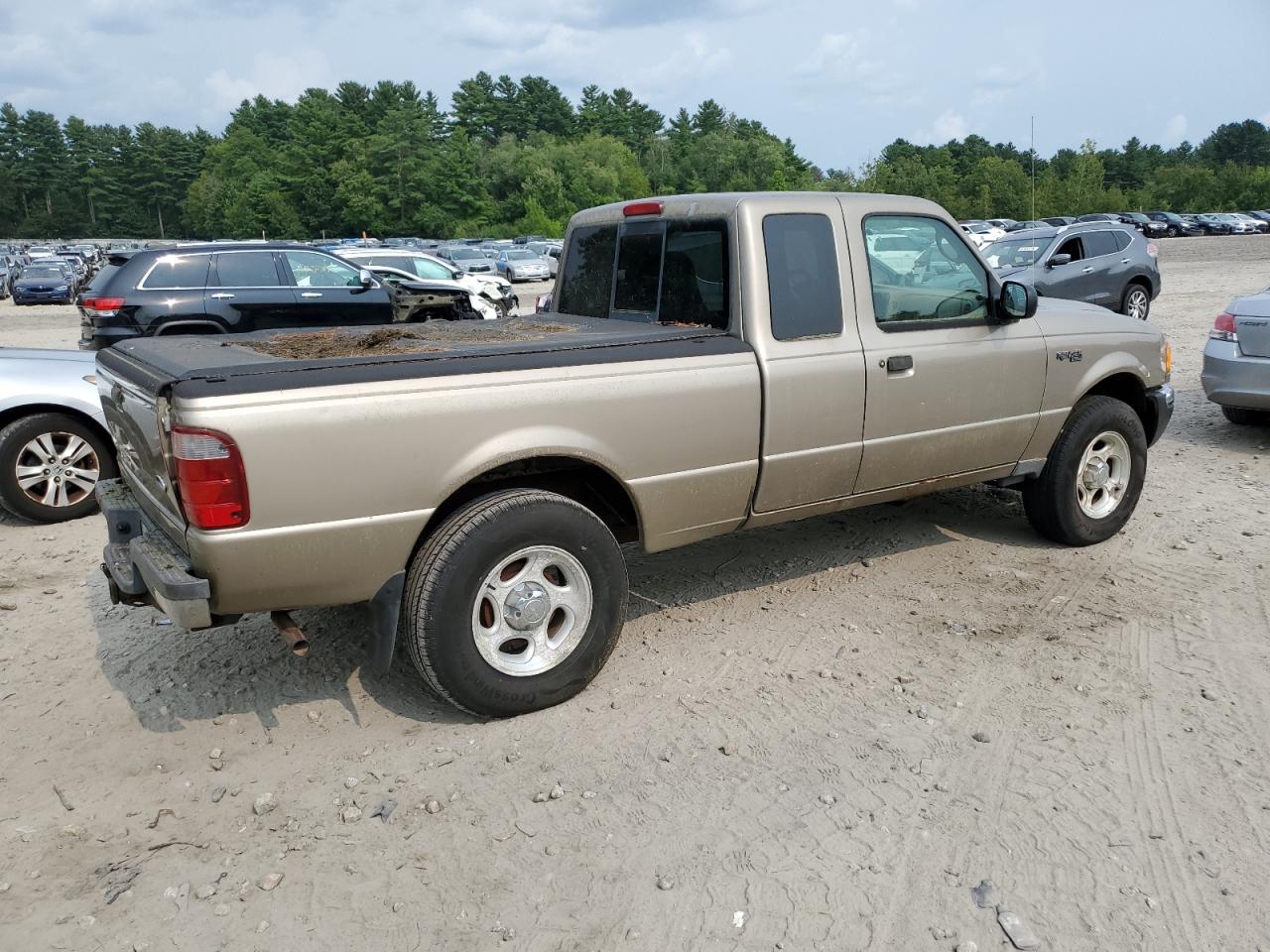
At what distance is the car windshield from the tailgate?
42.4 feet

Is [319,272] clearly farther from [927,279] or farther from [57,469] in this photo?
[927,279]

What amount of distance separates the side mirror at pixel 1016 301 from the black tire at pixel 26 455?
545 centimetres

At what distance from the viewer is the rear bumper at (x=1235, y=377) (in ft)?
26.7

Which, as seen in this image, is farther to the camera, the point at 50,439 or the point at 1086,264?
the point at 1086,264

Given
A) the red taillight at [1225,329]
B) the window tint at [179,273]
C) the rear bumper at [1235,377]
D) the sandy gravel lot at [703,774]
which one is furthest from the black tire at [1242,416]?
the window tint at [179,273]

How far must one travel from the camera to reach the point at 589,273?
5434 millimetres

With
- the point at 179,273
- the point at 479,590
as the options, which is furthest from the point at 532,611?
the point at 179,273

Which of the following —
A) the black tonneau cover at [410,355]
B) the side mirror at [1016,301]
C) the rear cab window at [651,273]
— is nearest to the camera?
the black tonneau cover at [410,355]

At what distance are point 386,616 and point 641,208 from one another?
2411 millimetres

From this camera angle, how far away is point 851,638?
185 inches

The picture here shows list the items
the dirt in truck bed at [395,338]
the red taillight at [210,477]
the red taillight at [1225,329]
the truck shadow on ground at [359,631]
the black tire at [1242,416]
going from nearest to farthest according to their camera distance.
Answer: the red taillight at [210,477], the dirt in truck bed at [395,338], the truck shadow on ground at [359,631], the red taillight at [1225,329], the black tire at [1242,416]

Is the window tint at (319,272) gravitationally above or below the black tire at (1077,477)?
above

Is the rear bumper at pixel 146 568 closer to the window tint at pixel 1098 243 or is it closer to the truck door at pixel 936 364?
the truck door at pixel 936 364

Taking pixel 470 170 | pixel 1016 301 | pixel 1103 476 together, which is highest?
pixel 470 170
